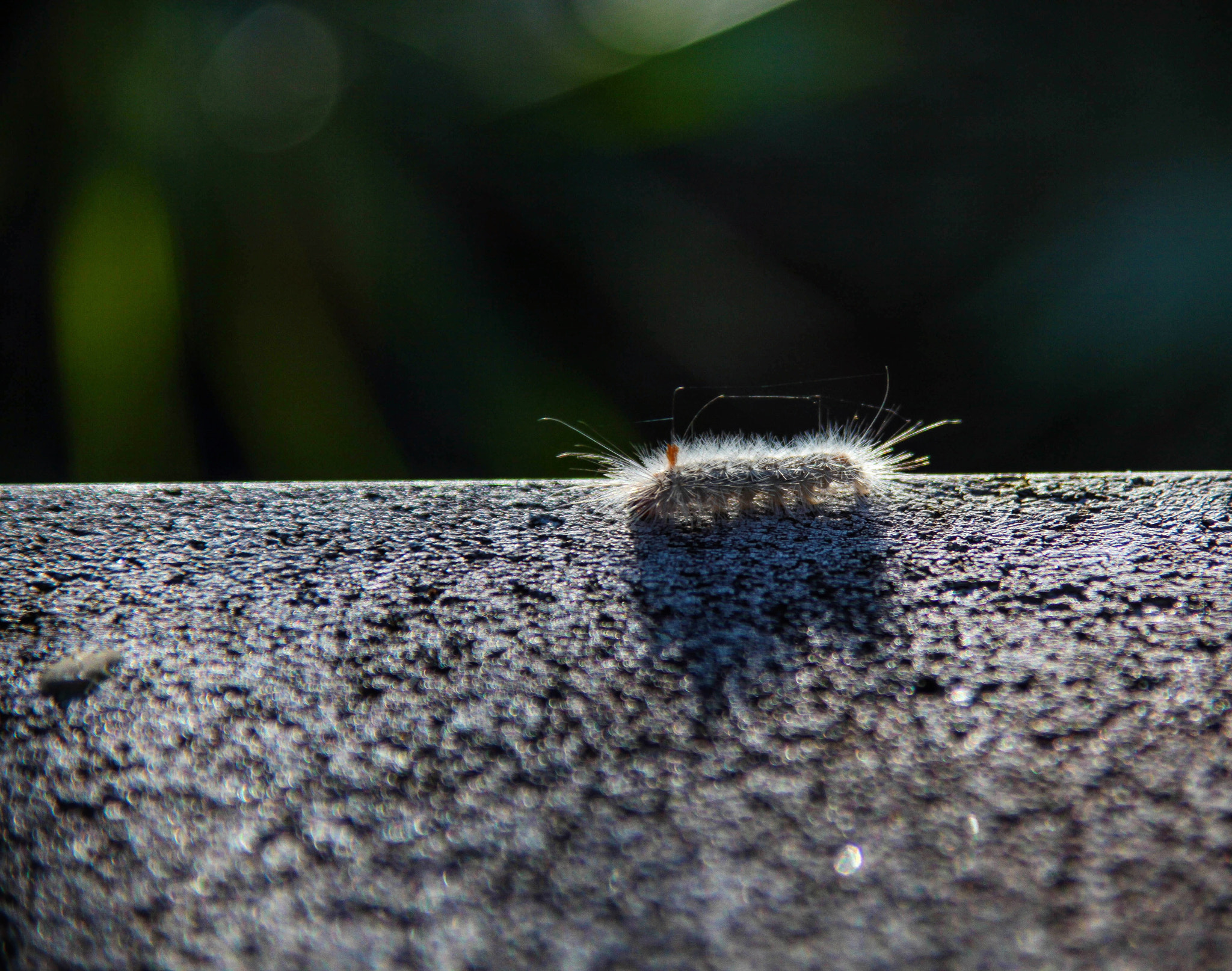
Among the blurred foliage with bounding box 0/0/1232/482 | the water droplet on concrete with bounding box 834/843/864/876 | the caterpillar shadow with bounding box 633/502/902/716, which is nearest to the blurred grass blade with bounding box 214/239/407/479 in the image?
the blurred foliage with bounding box 0/0/1232/482

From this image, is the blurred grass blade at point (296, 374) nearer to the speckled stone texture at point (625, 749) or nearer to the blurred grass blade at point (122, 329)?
the blurred grass blade at point (122, 329)

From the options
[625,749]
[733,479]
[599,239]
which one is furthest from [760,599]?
[599,239]

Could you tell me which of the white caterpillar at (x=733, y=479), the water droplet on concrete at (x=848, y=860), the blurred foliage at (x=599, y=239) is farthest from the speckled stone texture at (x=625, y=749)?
the blurred foliage at (x=599, y=239)

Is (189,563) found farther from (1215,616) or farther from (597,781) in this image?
(1215,616)

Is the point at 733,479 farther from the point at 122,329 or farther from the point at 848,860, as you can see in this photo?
the point at 122,329

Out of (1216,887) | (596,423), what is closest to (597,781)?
(1216,887)

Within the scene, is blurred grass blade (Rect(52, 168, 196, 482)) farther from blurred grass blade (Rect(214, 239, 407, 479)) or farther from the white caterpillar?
the white caterpillar
